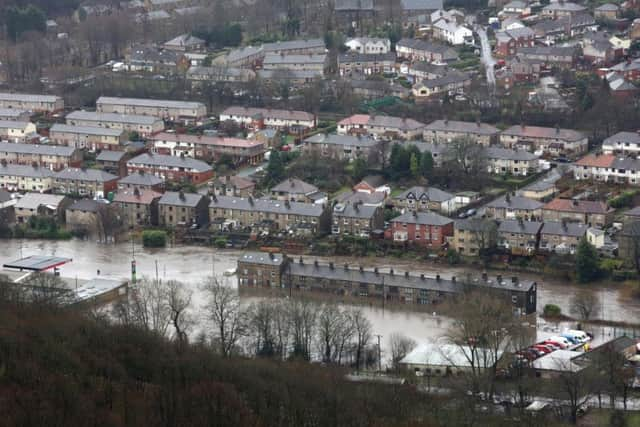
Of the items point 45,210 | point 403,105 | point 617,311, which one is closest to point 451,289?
point 617,311

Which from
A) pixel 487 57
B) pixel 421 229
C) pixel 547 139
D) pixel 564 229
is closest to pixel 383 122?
pixel 547 139

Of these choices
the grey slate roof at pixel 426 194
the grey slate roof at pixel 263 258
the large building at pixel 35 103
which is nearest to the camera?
the grey slate roof at pixel 263 258

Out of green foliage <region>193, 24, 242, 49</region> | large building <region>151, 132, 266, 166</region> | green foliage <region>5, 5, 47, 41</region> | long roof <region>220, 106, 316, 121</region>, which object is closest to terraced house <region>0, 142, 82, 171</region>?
large building <region>151, 132, 266, 166</region>

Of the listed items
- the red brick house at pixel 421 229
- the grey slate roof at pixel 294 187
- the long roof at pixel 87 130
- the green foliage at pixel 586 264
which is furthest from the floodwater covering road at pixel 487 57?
the green foliage at pixel 586 264

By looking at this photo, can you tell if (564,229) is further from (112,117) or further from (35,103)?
(35,103)

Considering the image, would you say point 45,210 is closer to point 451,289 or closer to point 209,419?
point 451,289

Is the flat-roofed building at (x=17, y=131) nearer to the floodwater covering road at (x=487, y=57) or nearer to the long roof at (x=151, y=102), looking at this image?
the long roof at (x=151, y=102)
